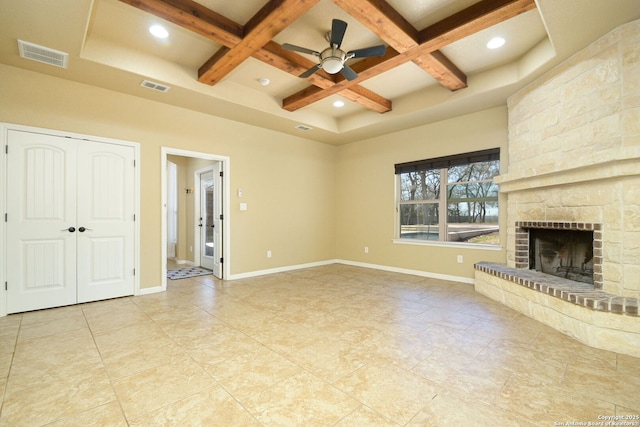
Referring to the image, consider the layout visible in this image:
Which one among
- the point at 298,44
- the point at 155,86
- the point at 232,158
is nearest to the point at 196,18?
the point at 298,44

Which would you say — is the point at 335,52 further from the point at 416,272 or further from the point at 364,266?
the point at 364,266

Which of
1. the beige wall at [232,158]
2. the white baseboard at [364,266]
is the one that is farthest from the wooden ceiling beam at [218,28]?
the white baseboard at [364,266]

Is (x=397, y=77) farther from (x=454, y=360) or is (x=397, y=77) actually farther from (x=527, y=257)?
(x=454, y=360)

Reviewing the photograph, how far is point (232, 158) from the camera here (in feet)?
16.6

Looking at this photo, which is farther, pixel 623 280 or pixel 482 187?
pixel 482 187

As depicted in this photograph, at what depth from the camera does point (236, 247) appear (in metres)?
5.14

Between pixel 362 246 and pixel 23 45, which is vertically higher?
pixel 23 45

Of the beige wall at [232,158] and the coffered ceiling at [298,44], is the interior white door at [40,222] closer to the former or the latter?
the beige wall at [232,158]

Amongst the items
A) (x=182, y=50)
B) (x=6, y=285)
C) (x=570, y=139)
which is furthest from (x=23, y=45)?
(x=570, y=139)

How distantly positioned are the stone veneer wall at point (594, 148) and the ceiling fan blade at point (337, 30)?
8.32 feet

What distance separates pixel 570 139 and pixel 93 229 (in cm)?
586

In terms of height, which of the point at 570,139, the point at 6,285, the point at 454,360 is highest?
the point at 570,139

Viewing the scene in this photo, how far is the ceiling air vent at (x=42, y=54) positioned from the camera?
9.29ft

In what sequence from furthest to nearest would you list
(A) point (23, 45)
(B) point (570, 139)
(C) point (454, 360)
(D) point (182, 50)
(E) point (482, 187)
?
(E) point (482, 187), (D) point (182, 50), (B) point (570, 139), (A) point (23, 45), (C) point (454, 360)
